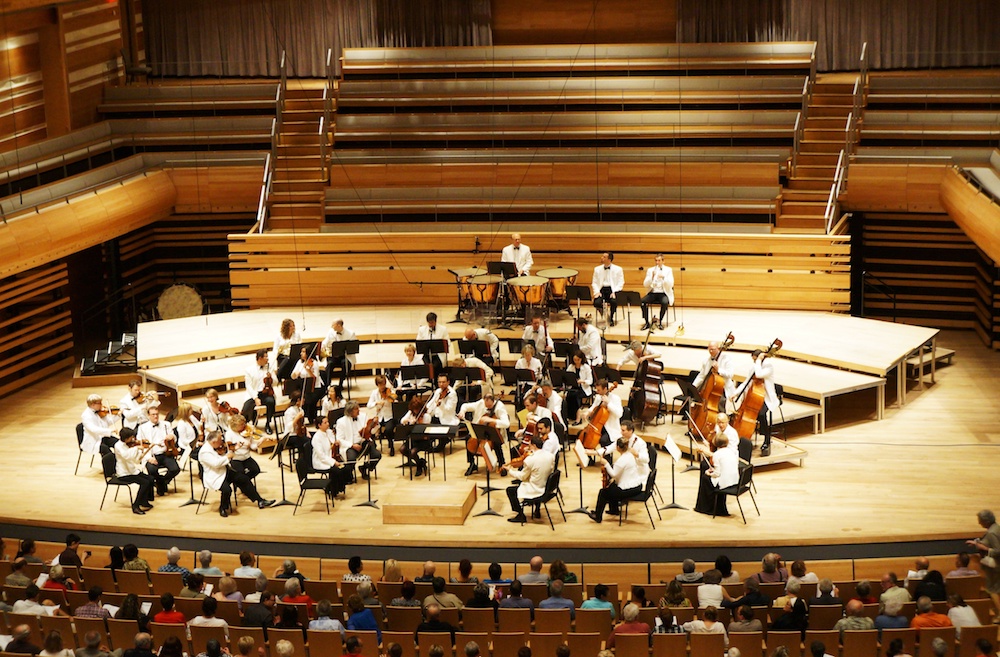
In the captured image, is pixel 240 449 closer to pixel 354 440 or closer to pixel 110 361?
pixel 354 440

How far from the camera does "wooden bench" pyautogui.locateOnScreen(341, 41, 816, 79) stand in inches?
651

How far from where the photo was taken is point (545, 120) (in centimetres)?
1614

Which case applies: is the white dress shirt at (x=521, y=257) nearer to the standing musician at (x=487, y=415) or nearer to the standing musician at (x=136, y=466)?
the standing musician at (x=487, y=415)

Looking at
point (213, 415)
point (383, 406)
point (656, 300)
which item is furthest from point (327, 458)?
point (656, 300)

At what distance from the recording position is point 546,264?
14891 millimetres

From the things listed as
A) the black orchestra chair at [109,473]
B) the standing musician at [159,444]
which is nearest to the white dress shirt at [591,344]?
the standing musician at [159,444]

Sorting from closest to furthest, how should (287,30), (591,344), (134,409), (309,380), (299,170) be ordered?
1. (134,409)
2. (309,380)
3. (591,344)
4. (299,170)
5. (287,30)

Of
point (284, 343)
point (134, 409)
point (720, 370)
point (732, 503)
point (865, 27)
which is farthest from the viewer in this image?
point (865, 27)

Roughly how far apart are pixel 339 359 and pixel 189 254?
25.2 feet

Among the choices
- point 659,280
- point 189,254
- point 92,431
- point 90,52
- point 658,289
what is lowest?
point 92,431

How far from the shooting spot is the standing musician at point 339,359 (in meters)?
11.9

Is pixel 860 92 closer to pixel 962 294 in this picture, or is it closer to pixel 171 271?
pixel 962 294

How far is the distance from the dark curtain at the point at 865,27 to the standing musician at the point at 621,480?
967cm

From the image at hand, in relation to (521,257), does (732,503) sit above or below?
below
